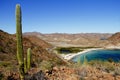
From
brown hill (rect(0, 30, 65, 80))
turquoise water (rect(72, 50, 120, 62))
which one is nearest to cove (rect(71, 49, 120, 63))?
turquoise water (rect(72, 50, 120, 62))

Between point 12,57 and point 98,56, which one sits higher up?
point 12,57

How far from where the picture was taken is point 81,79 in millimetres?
11414

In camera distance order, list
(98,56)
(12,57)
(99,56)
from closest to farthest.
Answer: (12,57) < (99,56) < (98,56)

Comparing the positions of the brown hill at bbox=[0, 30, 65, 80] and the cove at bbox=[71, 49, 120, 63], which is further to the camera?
the cove at bbox=[71, 49, 120, 63]

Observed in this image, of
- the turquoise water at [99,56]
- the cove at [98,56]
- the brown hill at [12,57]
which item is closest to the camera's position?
the brown hill at [12,57]

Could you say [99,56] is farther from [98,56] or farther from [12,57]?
[12,57]

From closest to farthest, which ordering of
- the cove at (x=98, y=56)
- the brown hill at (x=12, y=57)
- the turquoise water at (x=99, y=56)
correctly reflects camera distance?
the brown hill at (x=12, y=57), the cove at (x=98, y=56), the turquoise water at (x=99, y=56)

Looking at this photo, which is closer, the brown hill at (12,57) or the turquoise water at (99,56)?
the brown hill at (12,57)

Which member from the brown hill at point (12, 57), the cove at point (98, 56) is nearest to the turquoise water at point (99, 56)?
the cove at point (98, 56)

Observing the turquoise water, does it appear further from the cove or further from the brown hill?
the brown hill

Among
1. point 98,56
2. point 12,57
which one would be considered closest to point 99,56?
point 98,56

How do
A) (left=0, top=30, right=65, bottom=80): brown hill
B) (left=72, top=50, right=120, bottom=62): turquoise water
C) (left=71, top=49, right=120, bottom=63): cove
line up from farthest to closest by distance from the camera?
(left=72, top=50, right=120, bottom=62): turquoise water → (left=71, top=49, right=120, bottom=63): cove → (left=0, top=30, right=65, bottom=80): brown hill

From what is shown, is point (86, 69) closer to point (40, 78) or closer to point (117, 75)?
point (117, 75)

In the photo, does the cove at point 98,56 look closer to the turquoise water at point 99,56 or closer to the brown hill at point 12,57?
the turquoise water at point 99,56
